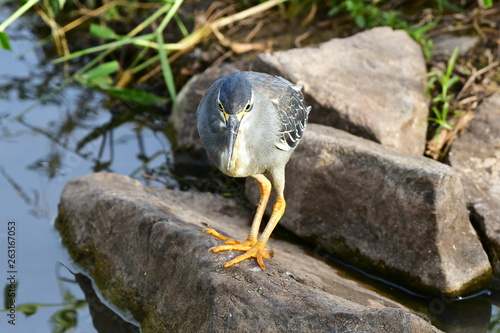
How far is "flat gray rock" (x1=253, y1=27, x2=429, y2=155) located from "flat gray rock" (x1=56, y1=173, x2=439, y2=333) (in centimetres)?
113

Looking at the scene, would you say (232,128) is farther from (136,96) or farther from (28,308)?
(136,96)

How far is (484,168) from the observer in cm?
523

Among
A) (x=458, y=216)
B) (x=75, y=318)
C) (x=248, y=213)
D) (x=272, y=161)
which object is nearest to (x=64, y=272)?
(x=75, y=318)

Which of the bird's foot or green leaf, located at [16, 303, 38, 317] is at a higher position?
the bird's foot

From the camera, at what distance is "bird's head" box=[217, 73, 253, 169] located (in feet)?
11.4

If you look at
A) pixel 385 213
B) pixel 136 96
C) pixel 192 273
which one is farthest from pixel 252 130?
pixel 136 96

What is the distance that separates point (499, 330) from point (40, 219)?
138 inches

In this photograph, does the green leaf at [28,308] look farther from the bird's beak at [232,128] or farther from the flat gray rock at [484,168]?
the flat gray rock at [484,168]

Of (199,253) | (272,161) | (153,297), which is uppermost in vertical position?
(272,161)

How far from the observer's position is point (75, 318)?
449 centimetres

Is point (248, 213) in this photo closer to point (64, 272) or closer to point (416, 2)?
point (64, 272)

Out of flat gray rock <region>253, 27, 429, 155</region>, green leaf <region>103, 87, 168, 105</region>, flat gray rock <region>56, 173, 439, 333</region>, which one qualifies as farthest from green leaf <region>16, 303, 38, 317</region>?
green leaf <region>103, 87, 168, 105</region>

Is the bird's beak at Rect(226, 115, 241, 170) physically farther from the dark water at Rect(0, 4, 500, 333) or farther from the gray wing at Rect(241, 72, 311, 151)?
the dark water at Rect(0, 4, 500, 333)

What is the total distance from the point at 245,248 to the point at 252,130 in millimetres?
759
